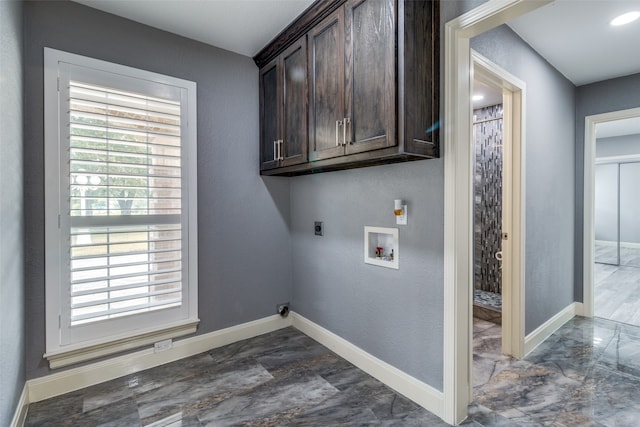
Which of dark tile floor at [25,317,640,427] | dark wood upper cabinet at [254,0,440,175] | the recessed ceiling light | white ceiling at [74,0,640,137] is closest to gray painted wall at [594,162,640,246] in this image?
white ceiling at [74,0,640,137]

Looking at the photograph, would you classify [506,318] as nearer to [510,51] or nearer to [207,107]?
[510,51]

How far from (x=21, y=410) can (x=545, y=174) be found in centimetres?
407

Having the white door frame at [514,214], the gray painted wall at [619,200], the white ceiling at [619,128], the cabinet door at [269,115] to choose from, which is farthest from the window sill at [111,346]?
the gray painted wall at [619,200]

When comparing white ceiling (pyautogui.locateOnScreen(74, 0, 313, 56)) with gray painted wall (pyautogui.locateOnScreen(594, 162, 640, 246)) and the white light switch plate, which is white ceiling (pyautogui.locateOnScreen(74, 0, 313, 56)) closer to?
the white light switch plate

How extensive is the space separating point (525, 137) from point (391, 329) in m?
1.81

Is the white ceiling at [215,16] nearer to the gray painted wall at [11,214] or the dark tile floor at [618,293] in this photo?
the gray painted wall at [11,214]

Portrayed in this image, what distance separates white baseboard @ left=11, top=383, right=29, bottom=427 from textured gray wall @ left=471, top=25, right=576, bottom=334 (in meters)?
3.39

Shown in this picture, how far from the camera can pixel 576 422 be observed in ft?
5.71

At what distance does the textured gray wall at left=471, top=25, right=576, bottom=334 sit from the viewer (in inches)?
96.1

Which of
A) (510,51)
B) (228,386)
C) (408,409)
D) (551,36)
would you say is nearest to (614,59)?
(551,36)

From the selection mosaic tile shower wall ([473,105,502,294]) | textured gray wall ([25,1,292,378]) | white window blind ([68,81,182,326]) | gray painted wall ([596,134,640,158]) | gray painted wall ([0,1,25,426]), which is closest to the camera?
gray painted wall ([0,1,25,426])

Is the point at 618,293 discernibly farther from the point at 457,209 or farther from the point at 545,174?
the point at 457,209

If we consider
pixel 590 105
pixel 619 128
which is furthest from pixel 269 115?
pixel 619 128

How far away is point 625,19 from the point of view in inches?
87.6
